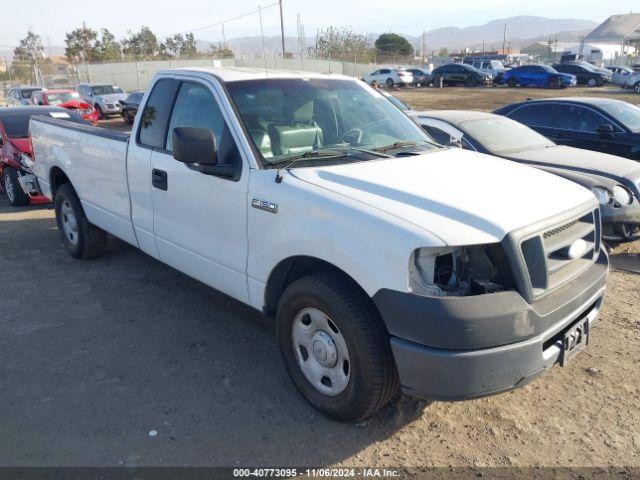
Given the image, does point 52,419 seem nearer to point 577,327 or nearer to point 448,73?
point 577,327

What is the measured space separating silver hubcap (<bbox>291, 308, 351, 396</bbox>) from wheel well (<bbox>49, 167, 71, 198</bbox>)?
4180 millimetres

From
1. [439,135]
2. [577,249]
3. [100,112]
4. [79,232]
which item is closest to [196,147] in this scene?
[577,249]

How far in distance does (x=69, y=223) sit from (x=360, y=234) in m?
4.65

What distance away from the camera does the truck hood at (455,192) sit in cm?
275

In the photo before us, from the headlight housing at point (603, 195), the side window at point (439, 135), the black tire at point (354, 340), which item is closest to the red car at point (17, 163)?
the side window at point (439, 135)

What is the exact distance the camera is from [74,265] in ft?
20.4

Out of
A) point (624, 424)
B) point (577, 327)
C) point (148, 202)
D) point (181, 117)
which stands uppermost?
point (181, 117)

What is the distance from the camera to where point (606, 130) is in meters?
8.26

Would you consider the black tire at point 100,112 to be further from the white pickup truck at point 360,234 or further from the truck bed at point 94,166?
the white pickup truck at point 360,234

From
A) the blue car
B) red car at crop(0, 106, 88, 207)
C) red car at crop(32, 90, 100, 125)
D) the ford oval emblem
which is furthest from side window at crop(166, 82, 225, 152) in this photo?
the blue car

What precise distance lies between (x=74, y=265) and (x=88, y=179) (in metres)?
1.18

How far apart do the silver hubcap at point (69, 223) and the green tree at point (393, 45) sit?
257 feet

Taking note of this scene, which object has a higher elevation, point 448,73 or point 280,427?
point 448,73

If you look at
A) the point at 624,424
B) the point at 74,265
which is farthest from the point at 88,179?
the point at 624,424
